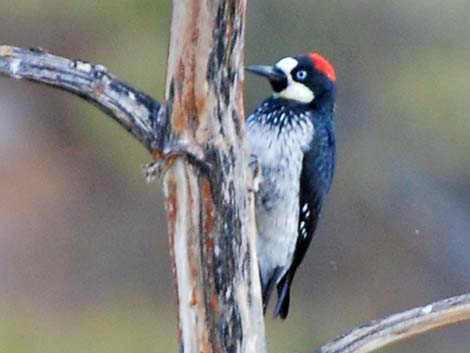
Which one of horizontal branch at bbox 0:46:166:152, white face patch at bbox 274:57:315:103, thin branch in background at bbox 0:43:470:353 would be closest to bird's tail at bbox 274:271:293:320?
white face patch at bbox 274:57:315:103

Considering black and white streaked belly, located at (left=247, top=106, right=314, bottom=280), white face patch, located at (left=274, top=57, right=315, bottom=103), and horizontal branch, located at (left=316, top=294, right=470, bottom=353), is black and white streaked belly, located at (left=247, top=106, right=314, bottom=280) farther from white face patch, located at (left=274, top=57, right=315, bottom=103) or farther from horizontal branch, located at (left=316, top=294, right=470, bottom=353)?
horizontal branch, located at (left=316, top=294, right=470, bottom=353)

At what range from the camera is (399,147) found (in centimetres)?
344

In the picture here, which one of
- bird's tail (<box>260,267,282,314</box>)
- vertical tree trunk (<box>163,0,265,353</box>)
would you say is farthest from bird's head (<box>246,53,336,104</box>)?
vertical tree trunk (<box>163,0,265,353</box>)

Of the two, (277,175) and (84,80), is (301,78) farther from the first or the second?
(84,80)

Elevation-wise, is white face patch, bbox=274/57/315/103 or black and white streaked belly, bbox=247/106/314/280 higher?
white face patch, bbox=274/57/315/103

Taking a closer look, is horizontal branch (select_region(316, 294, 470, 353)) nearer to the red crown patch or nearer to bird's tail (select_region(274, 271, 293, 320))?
bird's tail (select_region(274, 271, 293, 320))

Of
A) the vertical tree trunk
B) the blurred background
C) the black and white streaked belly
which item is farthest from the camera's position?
the blurred background

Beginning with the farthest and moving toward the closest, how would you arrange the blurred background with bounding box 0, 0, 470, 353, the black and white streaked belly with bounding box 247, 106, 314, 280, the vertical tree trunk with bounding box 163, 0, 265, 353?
the blurred background with bounding box 0, 0, 470, 353, the black and white streaked belly with bounding box 247, 106, 314, 280, the vertical tree trunk with bounding box 163, 0, 265, 353

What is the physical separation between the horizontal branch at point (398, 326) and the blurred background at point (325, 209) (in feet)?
5.57

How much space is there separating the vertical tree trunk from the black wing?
49 cm

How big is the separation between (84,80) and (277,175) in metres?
0.59

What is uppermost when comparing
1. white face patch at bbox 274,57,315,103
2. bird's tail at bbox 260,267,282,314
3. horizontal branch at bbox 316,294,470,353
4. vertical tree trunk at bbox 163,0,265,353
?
white face patch at bbox 274,57,315,103

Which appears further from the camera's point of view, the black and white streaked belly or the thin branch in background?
the black and white streaked belly

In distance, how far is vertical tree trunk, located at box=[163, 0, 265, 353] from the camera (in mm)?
1513
